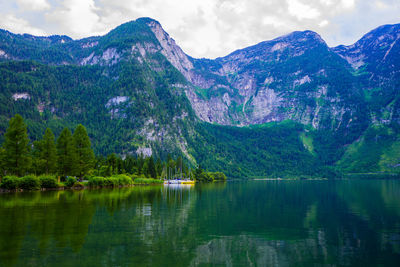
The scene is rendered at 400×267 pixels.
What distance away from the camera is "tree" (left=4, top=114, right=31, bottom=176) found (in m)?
84.9

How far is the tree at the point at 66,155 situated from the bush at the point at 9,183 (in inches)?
890

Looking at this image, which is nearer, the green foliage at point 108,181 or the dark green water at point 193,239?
the dark green water at point 193,239

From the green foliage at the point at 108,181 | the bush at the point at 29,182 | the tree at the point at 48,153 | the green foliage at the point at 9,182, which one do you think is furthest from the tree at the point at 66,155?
the green foliage at the point at 9,182

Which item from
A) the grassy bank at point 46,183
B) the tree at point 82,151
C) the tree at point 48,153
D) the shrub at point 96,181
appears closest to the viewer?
the grassy bank at point 46,183

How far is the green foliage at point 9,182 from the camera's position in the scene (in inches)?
3024

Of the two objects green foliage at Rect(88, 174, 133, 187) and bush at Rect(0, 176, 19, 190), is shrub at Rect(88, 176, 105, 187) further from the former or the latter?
bush at Rect(0, 176, 19, 190)

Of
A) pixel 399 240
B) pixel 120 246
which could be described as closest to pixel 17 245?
pixel 120 246

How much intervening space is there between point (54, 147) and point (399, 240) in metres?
89.5

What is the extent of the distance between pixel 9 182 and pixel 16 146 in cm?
1133

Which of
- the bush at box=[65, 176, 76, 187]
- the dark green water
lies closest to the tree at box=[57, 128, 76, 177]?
the bush at box=[65, 176, 76, 187]

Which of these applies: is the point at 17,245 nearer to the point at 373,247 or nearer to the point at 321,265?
the point at 321,265

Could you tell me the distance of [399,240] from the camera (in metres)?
27.7

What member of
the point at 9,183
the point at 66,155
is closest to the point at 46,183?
the point at 9,183

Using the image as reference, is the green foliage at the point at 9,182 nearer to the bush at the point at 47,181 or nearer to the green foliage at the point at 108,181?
the bush at the point at 47,181
